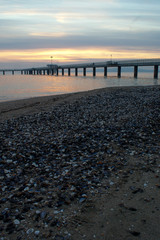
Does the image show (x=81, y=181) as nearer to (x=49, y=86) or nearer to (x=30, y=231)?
(x=30, y=231)

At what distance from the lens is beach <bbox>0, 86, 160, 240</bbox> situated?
12.6 feet

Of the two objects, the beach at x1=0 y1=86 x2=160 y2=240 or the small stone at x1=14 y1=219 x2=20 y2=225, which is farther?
the small stone at x1=14 y1=219 x2=20 y2=225

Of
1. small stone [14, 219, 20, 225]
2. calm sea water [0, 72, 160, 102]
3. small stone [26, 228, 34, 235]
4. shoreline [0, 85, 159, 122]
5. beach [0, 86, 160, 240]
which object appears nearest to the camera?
small stone [26, 228, 34, 235]

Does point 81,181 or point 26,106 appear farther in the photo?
point 26,106

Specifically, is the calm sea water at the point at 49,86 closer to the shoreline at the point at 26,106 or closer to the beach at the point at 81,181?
the shoreline at the point at 26,106

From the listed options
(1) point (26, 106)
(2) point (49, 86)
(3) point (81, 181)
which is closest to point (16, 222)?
(3) point (81, 181)

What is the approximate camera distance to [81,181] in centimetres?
534

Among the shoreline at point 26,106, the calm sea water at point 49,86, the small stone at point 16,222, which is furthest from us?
the calm sea water at point 49,86

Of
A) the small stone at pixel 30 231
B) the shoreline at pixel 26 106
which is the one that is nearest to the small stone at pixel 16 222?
the small stone at pixel 30 231

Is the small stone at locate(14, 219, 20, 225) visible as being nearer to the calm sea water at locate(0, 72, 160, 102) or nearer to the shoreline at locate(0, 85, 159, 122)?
the shoreline at locate(0, 85, 159, 122)

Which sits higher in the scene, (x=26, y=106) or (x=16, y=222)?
(x=26, y=106)

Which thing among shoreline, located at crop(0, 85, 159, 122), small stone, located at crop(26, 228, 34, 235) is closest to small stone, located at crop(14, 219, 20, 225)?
small stone, located at crop(26, 228, 34, 235)

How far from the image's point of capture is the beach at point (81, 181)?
3828mm

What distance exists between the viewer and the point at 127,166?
20.0ft
